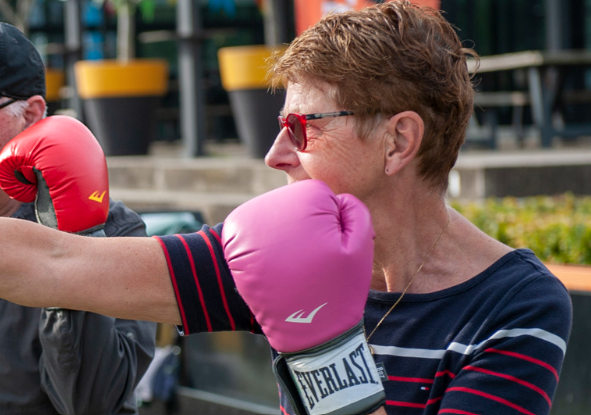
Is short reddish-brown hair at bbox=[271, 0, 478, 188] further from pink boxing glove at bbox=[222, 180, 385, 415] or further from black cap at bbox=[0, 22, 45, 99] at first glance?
black cap at bbox=[0, 22, 45, 99]

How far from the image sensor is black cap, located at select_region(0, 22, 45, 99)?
184 cm

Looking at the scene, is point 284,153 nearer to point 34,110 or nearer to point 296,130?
point 296,130

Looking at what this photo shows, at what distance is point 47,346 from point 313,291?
0.74m

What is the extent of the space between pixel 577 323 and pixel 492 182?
1.89 metres

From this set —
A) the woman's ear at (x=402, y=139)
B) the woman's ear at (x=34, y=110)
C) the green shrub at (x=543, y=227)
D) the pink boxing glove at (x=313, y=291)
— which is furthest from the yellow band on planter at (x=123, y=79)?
the pink boxing glove at (x=313, y=291)

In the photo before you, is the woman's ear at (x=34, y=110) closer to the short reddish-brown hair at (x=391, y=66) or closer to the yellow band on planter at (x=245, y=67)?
the short reddish-brown hair at (x=391, y=66)

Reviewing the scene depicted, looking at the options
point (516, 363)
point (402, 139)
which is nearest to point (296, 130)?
point (402, 139)

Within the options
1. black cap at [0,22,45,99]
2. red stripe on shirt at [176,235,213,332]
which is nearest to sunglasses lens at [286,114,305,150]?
red stripe on shirt at [176,235,213,332]

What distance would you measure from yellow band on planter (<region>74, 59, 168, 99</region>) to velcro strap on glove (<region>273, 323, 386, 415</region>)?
6.91 metres

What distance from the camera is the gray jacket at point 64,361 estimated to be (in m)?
1.75

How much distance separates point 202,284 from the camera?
153 cm

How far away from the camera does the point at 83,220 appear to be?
1726 millimetres

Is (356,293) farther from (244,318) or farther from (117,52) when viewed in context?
(117,52)

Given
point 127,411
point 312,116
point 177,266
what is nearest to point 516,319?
point 312,116
